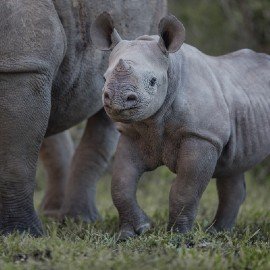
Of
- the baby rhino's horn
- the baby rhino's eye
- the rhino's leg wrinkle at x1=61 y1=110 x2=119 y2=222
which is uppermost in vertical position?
the baby rhino's horn

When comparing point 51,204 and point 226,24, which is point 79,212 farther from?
point 226,24

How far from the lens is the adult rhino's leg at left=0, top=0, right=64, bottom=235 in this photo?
22.3 ft

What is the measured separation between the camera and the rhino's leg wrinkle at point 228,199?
781 centimetres

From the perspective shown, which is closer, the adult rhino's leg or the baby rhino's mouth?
the baby rhino's mouth

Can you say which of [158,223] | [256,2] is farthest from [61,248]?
[256,2]

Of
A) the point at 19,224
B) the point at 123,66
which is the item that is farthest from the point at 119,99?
the point at 19,224

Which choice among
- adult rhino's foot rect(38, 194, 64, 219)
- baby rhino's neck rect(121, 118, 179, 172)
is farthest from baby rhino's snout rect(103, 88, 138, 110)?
adult rhino's foot rect(38, 194, 64, 219)

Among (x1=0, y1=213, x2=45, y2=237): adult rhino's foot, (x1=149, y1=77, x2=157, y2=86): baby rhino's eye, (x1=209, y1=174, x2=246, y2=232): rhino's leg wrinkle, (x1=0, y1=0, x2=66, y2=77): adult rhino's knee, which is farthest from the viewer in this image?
(x1=209, y1=174, x2=246, y2=232): rhino's leg wrinkle

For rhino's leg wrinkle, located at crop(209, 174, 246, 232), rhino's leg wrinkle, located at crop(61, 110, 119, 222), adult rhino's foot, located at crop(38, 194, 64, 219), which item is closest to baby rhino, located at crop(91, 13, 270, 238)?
rhino's leg wrinkle, located at crop(209, 174, 246, 232)

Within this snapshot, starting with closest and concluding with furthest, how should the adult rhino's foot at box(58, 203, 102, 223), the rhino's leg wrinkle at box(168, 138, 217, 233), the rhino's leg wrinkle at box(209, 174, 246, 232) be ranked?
the rhino's leg wrinkle at box(168, 138, 217, 233) < the rhino's leg wrinkle at box(209, 174, 246, 232) < the adult rhino's foot at box(58, 203, 102, 223)

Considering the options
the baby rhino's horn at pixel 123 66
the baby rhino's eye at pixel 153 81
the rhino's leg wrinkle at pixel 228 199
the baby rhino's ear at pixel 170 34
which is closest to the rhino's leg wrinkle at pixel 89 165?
the rhino's leg wrinkle at pixel 228 199

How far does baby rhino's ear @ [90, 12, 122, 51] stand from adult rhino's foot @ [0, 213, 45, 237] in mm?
1430

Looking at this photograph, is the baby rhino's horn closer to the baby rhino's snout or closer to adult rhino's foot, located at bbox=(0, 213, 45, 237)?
the baby rhino's snout

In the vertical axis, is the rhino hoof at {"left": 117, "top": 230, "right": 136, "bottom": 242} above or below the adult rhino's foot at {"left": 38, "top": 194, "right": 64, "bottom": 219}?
above
